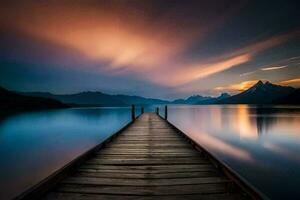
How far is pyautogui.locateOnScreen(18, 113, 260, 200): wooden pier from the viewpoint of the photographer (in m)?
3.19

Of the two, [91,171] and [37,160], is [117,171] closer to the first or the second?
[91,171]

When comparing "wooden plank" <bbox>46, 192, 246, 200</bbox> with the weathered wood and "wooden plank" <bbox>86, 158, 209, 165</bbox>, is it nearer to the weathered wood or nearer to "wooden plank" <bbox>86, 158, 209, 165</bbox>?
the weathered wood

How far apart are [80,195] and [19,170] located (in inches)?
426

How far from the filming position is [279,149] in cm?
1509

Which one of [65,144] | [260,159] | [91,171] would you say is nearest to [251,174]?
[260,159]

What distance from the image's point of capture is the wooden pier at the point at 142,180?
3188mm

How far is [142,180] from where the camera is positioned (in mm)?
3850

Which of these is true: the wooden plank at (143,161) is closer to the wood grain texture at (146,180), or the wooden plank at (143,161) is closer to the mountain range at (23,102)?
the wood grain texture at (146,180)

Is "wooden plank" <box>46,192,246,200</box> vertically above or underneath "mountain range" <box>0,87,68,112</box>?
underneath

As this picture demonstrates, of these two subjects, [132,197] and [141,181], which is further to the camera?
[141,181]

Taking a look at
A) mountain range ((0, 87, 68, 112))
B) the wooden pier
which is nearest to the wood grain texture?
the wooden pier

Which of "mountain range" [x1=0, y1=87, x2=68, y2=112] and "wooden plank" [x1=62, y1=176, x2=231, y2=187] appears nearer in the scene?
"wooden plank" [x1=62, y1=176, x2=231, y2=187]

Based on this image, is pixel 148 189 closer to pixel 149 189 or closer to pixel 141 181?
pixel 149 189

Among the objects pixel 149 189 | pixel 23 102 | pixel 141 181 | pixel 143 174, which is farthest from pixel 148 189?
pixel 23 102
